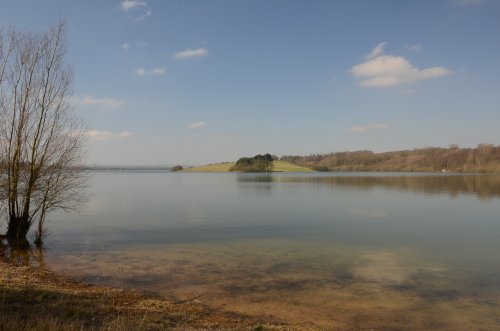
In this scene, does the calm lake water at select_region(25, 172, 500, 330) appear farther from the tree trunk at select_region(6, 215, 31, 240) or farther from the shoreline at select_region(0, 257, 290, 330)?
the tree trunk at select_region(6, 215, 31, 240)

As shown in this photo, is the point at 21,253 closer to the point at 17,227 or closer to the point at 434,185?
the point at 17,227

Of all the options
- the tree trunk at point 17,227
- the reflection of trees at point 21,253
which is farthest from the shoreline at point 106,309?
the tree trunk at point 17,227

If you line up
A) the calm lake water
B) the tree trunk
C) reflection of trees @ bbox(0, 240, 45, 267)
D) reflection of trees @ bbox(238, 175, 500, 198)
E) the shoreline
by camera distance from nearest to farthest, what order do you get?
the shoreline < the calm lake water < reflection of trees @ bbox(0, 240, 45, 267) < the tree trunk < reflection of trees @ bbox(238, 175, 500, 198)

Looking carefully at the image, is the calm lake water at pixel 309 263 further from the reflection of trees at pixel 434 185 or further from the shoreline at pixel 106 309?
the reflection of trees at pixel 434 185

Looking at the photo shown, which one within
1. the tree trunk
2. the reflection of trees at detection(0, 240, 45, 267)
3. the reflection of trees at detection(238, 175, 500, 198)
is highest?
the tree trunk

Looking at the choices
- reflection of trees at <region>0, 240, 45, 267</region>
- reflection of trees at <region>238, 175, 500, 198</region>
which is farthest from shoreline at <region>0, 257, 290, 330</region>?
reflection of trees at <region>238, 175, 500, 198</region>

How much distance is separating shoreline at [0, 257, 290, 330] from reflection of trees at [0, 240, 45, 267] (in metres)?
3.74

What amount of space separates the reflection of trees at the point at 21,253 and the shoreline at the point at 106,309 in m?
3.74

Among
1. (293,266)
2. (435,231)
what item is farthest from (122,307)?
(435,231)

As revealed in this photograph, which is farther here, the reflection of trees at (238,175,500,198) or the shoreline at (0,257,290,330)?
the reflection of trees at (238,175,500,198)

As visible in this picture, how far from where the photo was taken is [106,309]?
31.8ft

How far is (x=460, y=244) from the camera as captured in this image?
66.6 feet

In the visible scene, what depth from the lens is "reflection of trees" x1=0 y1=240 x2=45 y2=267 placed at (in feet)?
53.3

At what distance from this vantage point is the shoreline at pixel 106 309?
8383mm
